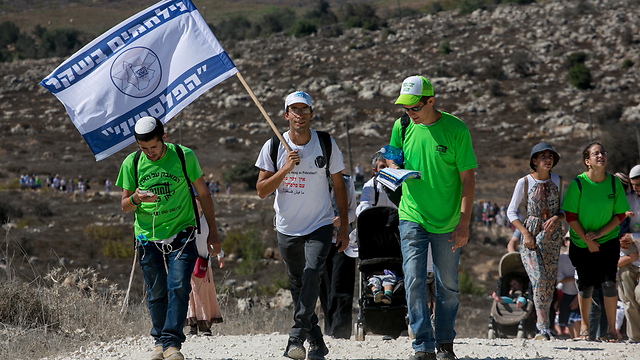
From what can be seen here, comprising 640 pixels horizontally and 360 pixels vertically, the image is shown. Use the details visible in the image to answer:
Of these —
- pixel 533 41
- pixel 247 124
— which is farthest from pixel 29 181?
pixel 533 41

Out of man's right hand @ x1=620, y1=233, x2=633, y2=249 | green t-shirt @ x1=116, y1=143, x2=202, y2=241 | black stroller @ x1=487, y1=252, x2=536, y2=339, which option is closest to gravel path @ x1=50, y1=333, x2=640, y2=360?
green t-shirt @ x1=116, y1=143, x2=202, y2=241

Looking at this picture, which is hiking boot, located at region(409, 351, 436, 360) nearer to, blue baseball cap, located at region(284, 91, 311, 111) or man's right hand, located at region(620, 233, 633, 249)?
blue baseball cap, located at region(284, 91, 311, 111)

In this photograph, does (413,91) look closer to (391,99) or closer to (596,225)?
(596,225)

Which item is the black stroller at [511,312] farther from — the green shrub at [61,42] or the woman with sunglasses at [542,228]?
the green shrub at [61,42]

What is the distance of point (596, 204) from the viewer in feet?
18.8

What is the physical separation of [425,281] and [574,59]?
57.5 meters

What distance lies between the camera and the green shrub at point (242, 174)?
38.1 m

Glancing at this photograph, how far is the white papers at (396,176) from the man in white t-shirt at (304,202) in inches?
18.5

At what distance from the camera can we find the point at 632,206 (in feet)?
20.4

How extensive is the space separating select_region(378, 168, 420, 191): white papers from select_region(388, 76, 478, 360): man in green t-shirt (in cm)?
11

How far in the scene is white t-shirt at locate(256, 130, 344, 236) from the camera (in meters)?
4.38

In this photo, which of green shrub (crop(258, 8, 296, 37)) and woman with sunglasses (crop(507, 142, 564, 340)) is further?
green shrub (crop(258, 8, 296, 37))

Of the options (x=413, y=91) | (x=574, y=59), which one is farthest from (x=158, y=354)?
(x=574, y=59)

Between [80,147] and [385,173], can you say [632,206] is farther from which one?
[80,147]
